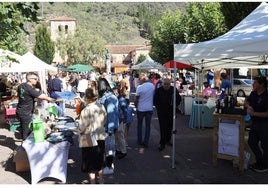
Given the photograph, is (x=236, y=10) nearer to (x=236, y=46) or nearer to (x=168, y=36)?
(x=236, y=46)

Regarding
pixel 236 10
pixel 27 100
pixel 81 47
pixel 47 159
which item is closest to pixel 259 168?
pixel 47 159

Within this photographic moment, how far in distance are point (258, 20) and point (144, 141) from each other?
3.70m

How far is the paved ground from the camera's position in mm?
5832

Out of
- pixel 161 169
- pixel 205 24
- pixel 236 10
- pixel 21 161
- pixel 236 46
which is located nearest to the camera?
pixel 236 46

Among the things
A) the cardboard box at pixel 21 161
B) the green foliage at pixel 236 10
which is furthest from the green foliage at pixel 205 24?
the cardboard box at pixel 21 161

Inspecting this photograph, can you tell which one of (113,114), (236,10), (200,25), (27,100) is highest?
(200,25)

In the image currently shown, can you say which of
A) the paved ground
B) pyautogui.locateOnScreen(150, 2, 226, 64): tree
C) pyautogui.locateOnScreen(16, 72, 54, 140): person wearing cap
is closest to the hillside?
pyautogui.locateOnScreen(150, 2, 226, 64): tree

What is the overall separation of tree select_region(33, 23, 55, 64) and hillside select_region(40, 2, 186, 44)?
69399 millimetres

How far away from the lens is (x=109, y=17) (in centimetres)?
18212

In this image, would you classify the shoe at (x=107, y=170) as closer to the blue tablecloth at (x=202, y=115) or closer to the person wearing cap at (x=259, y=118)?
the person wearing cap at (x=259, y=118)

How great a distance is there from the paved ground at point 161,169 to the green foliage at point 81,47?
54555mm

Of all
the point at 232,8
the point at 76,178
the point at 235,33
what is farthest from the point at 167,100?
the point at 232,8

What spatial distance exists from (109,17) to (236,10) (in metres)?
173

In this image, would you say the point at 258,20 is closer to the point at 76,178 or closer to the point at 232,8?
the point at 76,178
